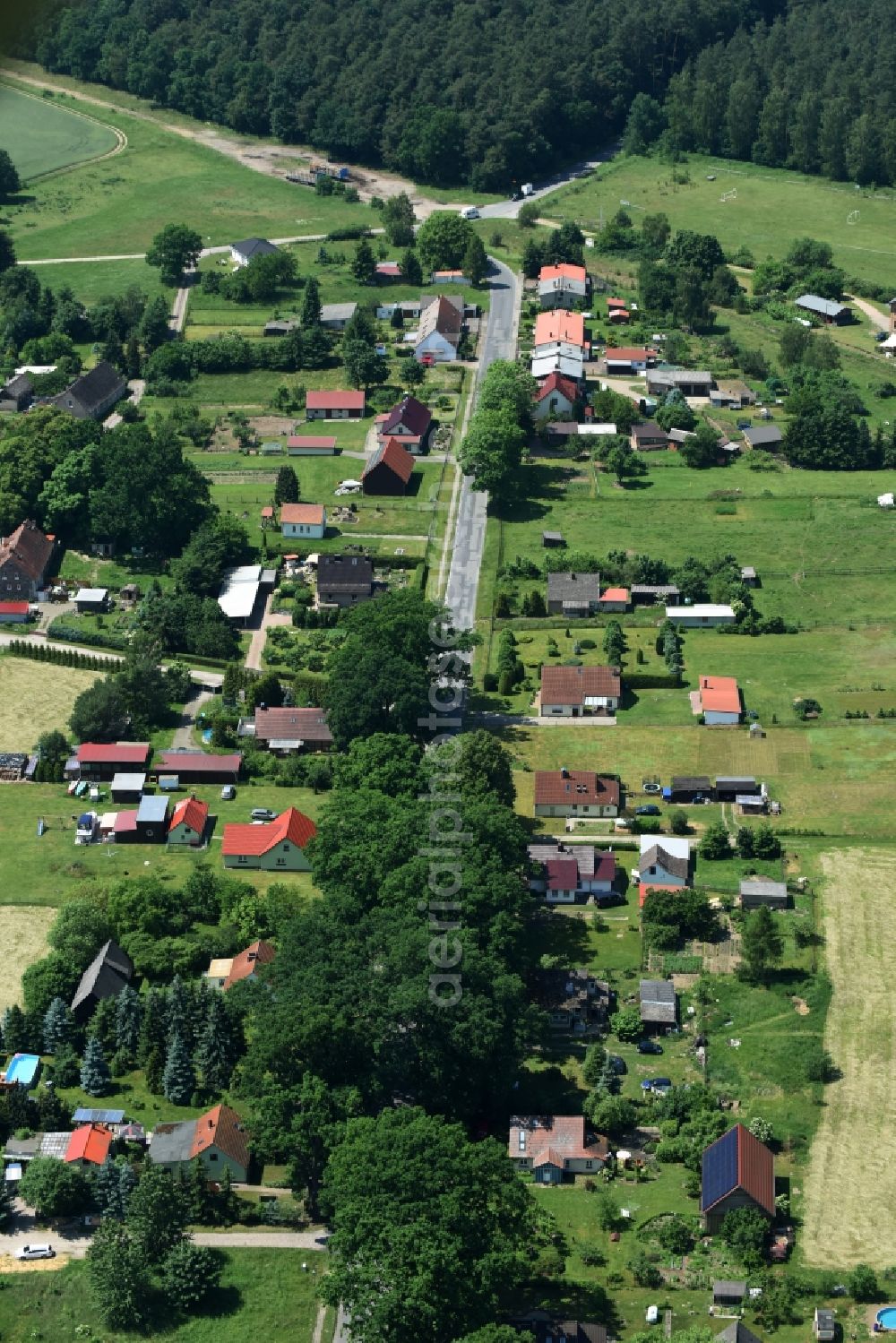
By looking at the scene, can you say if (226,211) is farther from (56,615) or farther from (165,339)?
(56,615)

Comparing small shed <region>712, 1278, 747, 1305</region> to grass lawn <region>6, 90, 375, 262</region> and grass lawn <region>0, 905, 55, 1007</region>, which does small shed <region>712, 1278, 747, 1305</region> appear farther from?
grass lawn <region>6, 90, 375, 262</region>

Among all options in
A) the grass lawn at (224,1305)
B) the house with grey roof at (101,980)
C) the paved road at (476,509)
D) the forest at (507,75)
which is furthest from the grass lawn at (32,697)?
the forest at (507,75)

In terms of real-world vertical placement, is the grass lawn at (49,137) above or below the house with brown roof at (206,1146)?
above

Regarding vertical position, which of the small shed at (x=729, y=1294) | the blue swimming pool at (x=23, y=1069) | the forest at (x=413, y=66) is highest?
the forest at (x=413, y=66)

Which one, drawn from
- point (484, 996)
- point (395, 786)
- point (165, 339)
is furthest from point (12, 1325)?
point (165, 339)

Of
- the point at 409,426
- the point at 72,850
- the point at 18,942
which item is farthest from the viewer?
the point at 409,426

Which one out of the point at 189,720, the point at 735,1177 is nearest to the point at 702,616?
the point at 189,720

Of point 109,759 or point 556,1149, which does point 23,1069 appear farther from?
point 109,759

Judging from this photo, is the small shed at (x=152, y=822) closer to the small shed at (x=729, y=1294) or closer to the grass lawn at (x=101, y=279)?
the small shed at (x=729, y=1294)
